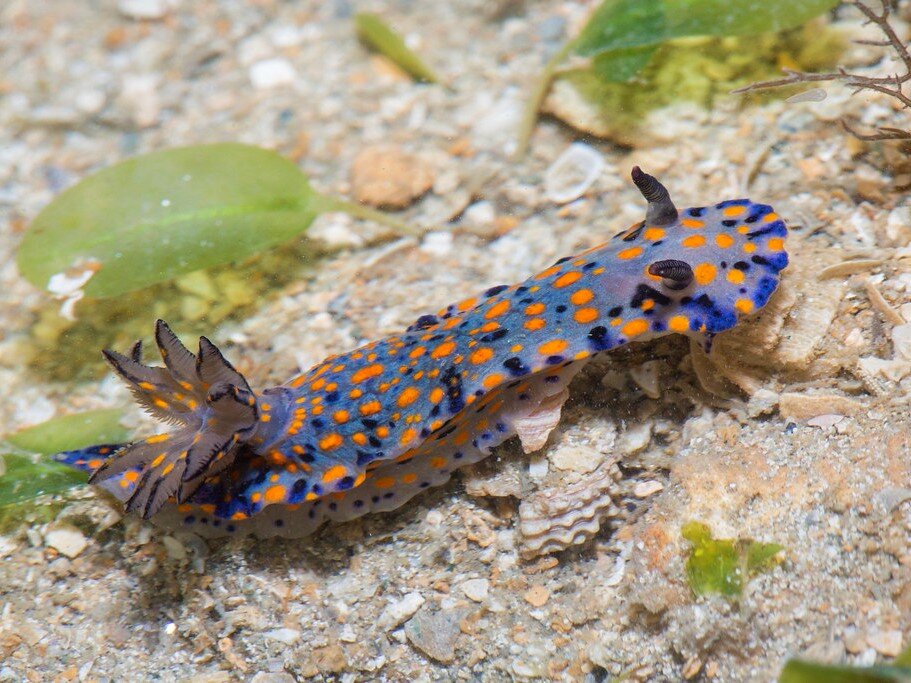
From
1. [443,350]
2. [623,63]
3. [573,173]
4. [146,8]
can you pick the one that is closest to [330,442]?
[443,350]

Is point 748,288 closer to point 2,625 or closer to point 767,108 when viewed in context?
point 767,108

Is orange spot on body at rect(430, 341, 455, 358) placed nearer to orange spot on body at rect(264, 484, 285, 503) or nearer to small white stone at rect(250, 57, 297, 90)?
orange spot on body at rect(264, 484, 285, 503)

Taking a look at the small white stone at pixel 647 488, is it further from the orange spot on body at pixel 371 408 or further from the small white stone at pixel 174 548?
the small white stone at pixel 174 548

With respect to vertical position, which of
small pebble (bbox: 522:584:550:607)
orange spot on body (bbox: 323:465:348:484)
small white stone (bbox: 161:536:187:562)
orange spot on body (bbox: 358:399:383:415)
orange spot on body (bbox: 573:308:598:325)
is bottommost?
small pebble (bbox: 522:584:550:607)

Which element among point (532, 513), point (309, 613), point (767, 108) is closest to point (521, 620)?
point (532, 513)

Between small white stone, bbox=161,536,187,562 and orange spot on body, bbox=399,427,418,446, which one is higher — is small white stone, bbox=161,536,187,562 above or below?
below

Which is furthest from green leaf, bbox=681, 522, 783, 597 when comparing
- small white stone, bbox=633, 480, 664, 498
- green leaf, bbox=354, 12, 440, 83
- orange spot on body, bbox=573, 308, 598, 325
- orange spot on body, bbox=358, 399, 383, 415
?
green leaf, bbox=354, 12, 440, 83

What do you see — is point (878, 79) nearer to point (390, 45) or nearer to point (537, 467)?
point (537, 467)
